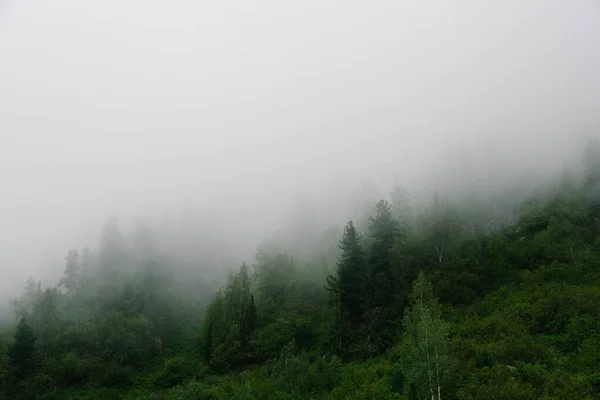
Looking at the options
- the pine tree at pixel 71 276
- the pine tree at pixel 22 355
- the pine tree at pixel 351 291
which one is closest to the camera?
the pine tree at pixel 351 291

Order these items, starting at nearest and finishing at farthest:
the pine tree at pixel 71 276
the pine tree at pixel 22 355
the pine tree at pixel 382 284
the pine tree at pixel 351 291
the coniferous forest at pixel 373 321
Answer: the coniferous forest at pixel 373 321 < the pine tree at pixel 382 284 < the pine tree at pixel 351 291 < the pine tree at pixel 22 355 < the pine tree at pixel 71 276

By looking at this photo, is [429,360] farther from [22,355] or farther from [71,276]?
[71,276]

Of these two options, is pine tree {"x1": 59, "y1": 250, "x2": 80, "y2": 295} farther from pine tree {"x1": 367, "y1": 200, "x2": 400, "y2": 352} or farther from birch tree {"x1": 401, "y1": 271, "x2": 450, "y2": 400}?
birch tree {"x1": 401, "y1": 271, "x2": 450, "y2": 400}

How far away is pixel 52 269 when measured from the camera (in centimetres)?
13650

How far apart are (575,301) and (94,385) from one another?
73.9 metres

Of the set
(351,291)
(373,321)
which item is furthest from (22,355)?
(373,321)

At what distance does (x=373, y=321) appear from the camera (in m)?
54.2

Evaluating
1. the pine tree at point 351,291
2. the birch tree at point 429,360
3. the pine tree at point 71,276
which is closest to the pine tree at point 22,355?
the pine tree at point 71,276

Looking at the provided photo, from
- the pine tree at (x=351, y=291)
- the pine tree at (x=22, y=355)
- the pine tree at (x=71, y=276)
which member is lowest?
Result: the pine tree at (x=22, y=355)

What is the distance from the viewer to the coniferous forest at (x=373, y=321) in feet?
107

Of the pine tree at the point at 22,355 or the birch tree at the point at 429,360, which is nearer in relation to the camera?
the birch tree at the point at 429,360

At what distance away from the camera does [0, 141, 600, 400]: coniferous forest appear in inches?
1281

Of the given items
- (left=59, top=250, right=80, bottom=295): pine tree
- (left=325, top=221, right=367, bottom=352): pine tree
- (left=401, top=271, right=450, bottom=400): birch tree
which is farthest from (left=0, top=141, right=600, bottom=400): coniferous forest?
(left=59, top=250, right=80, bottom=295): pine tree

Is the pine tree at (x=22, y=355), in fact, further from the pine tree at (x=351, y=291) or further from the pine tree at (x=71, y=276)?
the pine tree at (x=351, y=291)
